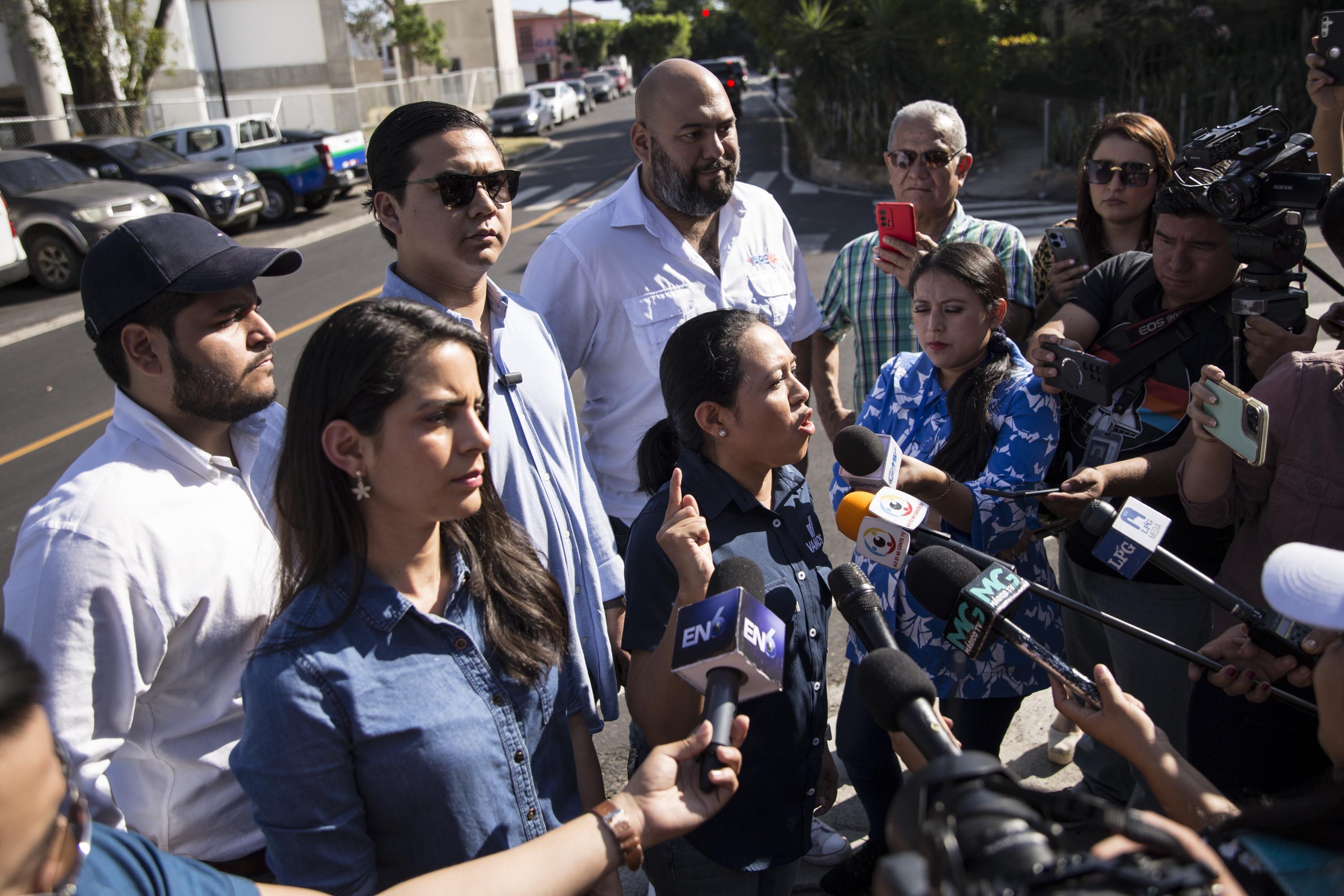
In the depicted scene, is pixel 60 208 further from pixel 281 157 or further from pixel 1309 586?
pixel 1309 586

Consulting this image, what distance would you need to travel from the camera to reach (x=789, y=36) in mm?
19688

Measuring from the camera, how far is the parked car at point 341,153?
1791 centimetres

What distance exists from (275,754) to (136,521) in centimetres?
64

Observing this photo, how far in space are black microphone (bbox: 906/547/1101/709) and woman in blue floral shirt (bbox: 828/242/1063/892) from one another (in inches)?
27.1

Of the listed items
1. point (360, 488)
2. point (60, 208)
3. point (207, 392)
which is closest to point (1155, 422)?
point (360, 488)

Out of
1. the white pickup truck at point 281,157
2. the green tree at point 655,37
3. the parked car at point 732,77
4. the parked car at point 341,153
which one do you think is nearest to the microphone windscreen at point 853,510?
the parked car at point 341,153

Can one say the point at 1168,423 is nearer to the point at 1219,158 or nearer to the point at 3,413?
the point at 1219,158

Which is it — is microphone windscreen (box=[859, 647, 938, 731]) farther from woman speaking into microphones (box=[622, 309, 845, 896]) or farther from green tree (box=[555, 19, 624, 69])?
A: green tree (box=[555, 19, 624, 69])

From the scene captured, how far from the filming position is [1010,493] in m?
2.76

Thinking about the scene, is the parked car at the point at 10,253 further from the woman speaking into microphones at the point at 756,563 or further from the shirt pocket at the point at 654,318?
the woman speaking into microphones at the point at 756,563

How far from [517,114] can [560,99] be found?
6606 millimetres

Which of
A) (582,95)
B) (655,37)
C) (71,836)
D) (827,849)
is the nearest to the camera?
(71,836)

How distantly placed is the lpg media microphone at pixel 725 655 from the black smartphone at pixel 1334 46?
3111mm

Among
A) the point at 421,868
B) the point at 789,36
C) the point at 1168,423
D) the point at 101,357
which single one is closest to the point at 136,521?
the point at 101,357
